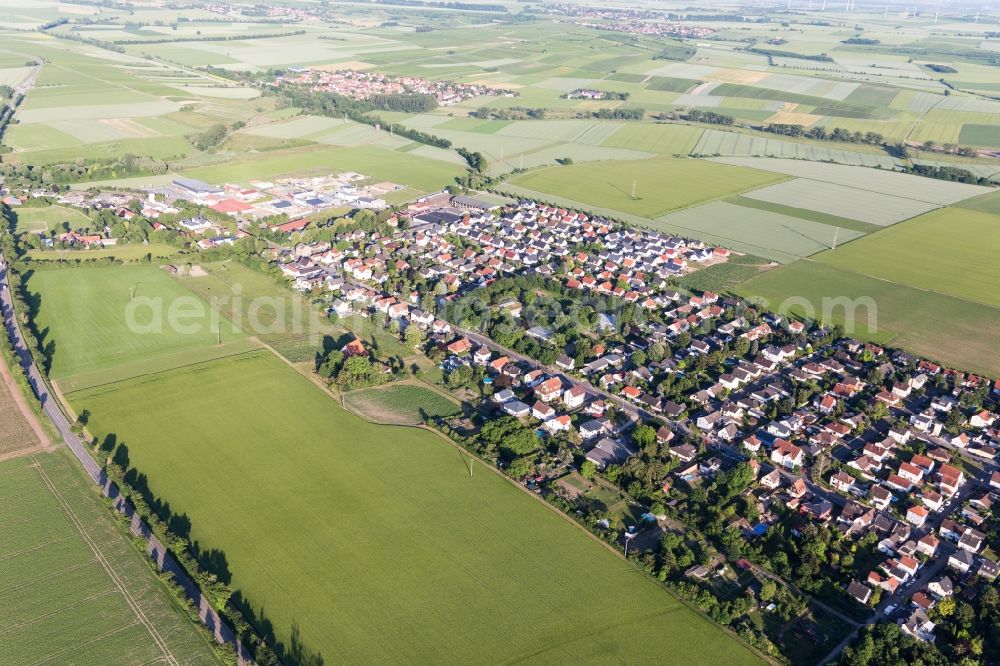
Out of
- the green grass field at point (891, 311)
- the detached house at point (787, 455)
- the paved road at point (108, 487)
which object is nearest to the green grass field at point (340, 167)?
the paved road at point (108, 487)

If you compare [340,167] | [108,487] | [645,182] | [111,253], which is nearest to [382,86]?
[340,167]

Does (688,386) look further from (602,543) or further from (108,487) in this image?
(108,487)

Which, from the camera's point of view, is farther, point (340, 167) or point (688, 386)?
point (340, 167)

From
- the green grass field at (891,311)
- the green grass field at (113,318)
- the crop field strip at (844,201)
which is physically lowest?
the green grass field at (113,318)

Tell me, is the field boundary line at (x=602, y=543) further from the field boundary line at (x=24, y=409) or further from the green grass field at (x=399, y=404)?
the field boundary line at (x=24, y=409)

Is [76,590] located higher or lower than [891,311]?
lower

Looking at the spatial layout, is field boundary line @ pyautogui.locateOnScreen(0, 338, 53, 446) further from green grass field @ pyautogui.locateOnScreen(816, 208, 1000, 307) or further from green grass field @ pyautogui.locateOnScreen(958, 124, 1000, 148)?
green grass field @ pyautogui.locateOnScreen(958, 124, 1000, 148)
